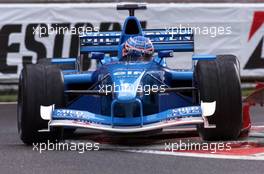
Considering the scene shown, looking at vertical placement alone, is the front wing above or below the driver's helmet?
below

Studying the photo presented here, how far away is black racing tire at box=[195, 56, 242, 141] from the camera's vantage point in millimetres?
9938

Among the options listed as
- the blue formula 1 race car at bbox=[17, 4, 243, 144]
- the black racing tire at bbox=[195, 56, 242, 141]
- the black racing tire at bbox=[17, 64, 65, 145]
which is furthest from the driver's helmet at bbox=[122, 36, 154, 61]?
the black racing tire at bbox=[17, 64, 65, 145]

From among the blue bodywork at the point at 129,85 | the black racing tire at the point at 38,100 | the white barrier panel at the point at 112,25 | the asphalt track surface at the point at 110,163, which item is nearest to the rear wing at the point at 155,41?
the blue bodywork at the point at 129,85

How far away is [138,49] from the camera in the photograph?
11148 mm

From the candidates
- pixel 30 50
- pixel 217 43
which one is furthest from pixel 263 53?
pixel 30 50

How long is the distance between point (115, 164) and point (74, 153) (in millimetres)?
971

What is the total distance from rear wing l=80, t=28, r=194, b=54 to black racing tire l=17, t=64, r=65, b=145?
2.04 metres

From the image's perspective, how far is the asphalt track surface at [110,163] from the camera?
832cm

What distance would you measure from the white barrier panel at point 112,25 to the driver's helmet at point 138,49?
7321mm

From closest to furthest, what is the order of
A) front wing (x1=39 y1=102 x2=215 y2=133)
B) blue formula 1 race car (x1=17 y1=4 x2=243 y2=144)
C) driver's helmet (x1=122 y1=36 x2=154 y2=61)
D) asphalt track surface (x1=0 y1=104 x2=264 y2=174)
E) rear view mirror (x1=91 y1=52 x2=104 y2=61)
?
asphalt track surface (x1=0 y1=104 x2=264 y2=174)
front wing (x1=39 y1=102 x2=215 y2=133)
blue formula 1 race car (x1=17 y1=4 x2=243 y2=144)
driver's helmet (x1=122 y1=36 x2=154 y2=61)
rear view mirror (x1=91 y1=52 x2=104 y2=61)

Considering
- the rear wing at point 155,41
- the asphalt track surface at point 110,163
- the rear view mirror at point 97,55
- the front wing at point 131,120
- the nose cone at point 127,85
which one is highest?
the rear wing at point 155,41

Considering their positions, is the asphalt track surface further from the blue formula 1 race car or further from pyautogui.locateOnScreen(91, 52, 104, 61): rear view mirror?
pyautogui.locateOnScreen(91, 52, 104, 61): rear view mirror

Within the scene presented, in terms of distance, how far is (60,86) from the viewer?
10.1m

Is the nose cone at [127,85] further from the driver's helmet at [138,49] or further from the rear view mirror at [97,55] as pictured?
the rear view mirror at [97,55]
